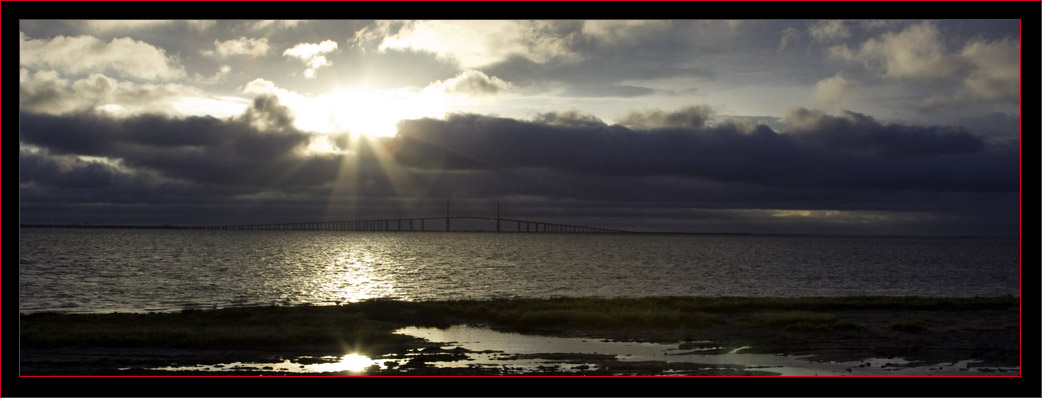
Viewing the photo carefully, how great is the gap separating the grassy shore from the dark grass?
8 centimetres

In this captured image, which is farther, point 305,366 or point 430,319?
point 430,319

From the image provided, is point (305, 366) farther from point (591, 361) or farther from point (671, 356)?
point (671, 356)

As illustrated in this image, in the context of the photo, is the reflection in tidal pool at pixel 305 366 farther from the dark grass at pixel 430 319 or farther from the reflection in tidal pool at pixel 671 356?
the dark grass at pixel 430 319

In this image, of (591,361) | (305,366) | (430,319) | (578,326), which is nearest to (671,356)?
(591,361)

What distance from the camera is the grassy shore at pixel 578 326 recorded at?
34.7 meters

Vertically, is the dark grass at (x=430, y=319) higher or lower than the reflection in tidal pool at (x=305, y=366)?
lower

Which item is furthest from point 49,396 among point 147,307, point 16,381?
point 147,307

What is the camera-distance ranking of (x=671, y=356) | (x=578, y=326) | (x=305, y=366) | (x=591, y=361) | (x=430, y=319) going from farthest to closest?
(x=430, y=319) → (x=578, y=326) → (x=671, y=356) → (x=591, y=361) → (x=305, y=366)

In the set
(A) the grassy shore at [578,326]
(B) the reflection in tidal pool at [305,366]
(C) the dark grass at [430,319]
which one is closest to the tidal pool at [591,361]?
(B) the reflection in tidal pool at [305,366]

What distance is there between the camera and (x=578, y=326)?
45562 mm

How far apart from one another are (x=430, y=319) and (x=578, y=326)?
10832 millimetres

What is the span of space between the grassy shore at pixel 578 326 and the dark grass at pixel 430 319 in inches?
3.1

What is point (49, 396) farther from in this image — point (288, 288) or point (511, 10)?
point (288, 288)

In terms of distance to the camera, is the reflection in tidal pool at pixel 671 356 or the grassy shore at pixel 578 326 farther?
the grassy shore at pixel 578 326
